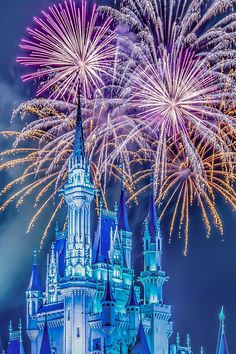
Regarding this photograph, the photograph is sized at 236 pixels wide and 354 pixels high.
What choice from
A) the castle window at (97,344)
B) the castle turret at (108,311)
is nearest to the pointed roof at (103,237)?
the castle turret at (108,311)

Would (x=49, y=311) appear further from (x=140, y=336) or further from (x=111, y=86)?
(x=111, y=86)

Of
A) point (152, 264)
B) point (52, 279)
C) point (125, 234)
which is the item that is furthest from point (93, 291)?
point (125, 234)

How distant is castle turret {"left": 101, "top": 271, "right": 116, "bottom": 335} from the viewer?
70625 millimetres

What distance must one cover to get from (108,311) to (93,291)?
3378 millimetres

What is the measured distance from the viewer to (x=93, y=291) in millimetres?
73750

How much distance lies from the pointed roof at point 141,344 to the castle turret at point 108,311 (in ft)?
9.51

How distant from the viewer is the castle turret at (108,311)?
232 feet

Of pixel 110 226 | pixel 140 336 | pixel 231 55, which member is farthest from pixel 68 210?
pixel 231 55

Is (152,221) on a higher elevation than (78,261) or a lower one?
higher

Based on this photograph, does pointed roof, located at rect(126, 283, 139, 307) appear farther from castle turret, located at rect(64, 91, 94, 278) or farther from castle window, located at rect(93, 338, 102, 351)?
castle turret, located at rect(64, 91, 94, 278)

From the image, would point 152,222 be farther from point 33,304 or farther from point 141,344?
point 141,344

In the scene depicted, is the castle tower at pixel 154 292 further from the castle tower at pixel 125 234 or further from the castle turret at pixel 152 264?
the castle tower at pixel 125 234

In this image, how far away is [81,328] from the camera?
237 feet

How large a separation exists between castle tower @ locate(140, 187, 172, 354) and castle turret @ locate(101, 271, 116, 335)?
5417 millimetres
